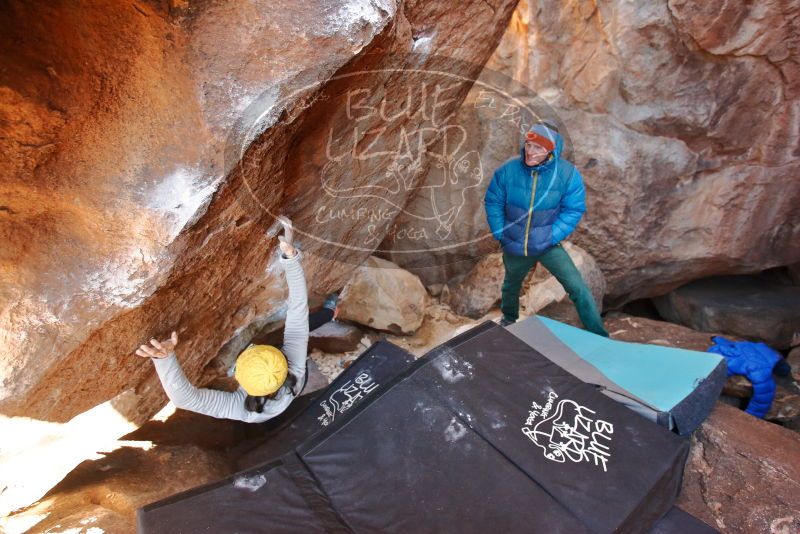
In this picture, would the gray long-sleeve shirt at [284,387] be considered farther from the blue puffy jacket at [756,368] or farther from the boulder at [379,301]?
the blue puffy jacket at [756,368]

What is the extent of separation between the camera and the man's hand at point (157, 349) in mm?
2434

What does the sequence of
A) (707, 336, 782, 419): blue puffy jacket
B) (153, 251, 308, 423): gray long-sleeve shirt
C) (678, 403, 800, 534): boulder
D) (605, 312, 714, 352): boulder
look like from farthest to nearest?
(605, 312, 714, 352): boulder, (707, 336, 782, 419): blue puffy jacket, (153, 251, 308, 423): gray long-sleeve shirt, (678, 403, 800, 534): boulder

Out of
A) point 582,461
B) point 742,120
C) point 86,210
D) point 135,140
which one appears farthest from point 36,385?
point 742,120

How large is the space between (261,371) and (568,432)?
148 cm

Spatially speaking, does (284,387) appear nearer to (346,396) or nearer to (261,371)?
(261,371)

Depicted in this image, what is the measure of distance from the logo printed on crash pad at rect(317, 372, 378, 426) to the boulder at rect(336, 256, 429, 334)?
43.4 inches

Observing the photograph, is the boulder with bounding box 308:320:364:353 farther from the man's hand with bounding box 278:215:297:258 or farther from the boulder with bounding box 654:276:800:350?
the boulder with bounding box 654:276:800:350

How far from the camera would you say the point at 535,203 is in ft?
11.6

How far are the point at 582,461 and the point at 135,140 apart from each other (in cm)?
223

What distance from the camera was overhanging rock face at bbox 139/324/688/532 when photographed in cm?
190

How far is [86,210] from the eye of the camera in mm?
2047

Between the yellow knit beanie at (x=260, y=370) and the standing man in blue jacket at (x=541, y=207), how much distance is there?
1.90m

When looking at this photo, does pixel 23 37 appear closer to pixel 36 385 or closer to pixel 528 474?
pixel 36 385

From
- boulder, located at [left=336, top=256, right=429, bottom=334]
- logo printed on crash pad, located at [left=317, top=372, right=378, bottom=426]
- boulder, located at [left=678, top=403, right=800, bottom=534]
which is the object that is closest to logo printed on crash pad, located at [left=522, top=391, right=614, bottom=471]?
boulder, located at [left=678, top=403, right=800, bottom=534]
